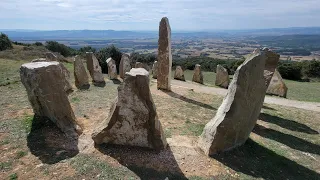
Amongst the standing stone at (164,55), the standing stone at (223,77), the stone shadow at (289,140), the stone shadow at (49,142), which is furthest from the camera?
the standing stone at (223,77)

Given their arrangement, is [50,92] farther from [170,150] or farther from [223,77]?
[223,77]

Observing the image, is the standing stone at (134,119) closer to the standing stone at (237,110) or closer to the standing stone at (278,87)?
the standing stone at (237,110)

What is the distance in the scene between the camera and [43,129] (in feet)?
40.1

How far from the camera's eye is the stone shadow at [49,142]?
1023 cm

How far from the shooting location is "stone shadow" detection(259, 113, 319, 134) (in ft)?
52.0

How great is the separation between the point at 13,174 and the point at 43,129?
3287 mm

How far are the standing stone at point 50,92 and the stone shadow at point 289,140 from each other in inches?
367

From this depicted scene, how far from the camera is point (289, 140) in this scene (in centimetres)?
1405

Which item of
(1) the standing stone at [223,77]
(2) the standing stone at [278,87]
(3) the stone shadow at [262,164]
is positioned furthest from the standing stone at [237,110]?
(1) the standing stone at [223,77]

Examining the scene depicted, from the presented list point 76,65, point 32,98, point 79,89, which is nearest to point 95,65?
point 76,65

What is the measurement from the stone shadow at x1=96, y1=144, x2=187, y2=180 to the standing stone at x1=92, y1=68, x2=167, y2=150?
0.88ft

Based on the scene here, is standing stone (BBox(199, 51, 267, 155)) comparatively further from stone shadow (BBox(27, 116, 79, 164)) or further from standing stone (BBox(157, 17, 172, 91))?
standing stone (BBox(157, 17, 172, 91))

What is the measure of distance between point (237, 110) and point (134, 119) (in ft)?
13.6

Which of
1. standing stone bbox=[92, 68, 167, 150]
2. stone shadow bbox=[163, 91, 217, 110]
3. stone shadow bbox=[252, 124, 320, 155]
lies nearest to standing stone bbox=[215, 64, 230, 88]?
stone shadow bbox=[163, 91, 217, 110]
